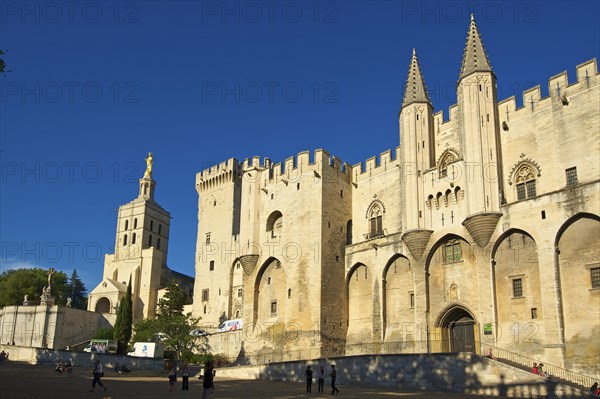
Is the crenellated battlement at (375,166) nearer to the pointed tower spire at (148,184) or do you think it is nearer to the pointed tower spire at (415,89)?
the pointed tower spire at (415,89)

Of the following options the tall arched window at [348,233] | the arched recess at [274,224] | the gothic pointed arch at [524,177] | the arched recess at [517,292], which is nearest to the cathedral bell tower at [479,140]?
the gothic pointed arch at [524,177]

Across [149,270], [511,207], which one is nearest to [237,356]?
[511,207]

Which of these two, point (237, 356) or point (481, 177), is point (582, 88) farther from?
point (237, 356)

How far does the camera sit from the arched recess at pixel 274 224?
136 feet

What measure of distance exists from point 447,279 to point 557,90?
11500 millimetres

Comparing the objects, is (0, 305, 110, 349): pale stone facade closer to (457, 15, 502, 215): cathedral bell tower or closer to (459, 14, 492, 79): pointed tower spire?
(457, 15, 502, 215): cathedral bell tower

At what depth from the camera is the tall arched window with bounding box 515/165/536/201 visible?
32000mm

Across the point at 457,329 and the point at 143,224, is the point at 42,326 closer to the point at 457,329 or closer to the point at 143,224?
the point at 143,224

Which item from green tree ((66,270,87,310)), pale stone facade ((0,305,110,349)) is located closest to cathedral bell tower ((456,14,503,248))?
pale stone facade ((0,305,110,349))

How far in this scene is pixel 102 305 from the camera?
70938 millimetres

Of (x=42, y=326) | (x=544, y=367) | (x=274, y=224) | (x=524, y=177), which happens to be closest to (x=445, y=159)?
(x=524, y=177)

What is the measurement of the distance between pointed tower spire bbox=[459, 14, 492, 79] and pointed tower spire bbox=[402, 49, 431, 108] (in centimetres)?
361

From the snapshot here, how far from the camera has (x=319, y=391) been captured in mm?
24922

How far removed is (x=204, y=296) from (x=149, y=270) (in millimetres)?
13359
